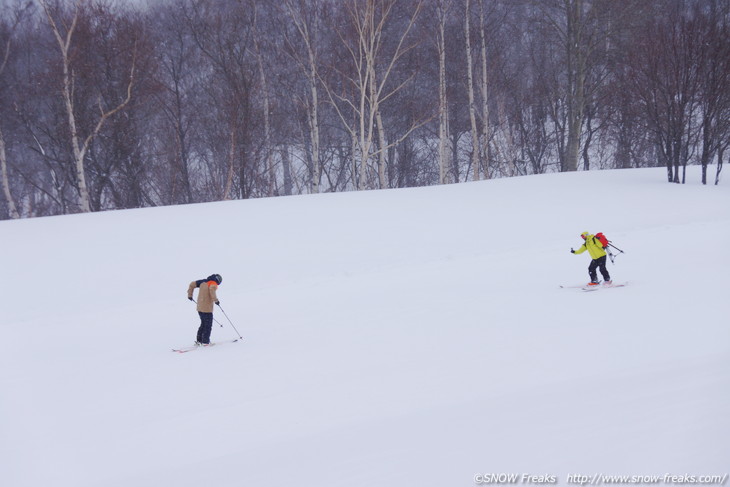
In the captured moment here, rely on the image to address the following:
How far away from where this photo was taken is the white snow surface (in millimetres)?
4844

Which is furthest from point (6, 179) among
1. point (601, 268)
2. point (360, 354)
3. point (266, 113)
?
point (601, 268)

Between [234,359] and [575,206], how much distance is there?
48.0 ft

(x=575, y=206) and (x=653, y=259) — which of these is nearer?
(x=653, y=259)

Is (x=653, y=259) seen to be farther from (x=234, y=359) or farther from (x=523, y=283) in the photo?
(x=234, y=359)

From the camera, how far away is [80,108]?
21672 millimetres

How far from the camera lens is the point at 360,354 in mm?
7629

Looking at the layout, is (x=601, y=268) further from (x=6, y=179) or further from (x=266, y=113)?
(x=6, y=179)

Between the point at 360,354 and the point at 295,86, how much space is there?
22.9 meters

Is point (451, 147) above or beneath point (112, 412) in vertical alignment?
above

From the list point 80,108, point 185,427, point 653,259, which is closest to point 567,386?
point 185,427

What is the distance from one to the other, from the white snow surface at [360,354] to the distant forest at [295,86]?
6745mm

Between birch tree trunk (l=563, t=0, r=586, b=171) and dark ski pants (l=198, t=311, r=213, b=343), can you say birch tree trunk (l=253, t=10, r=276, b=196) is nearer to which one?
birch tree trunk (l=563, t=0, r=586, b=171)

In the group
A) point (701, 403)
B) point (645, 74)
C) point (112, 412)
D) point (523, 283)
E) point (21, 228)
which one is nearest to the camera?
point (701, 403)

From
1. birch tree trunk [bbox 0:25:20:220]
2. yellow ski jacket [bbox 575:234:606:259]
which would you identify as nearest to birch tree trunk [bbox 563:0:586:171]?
yellow ski jacket [bbox 575:234:606:259]
